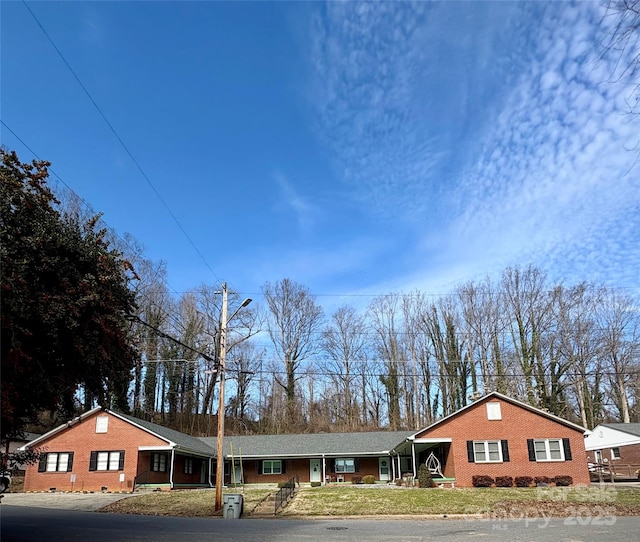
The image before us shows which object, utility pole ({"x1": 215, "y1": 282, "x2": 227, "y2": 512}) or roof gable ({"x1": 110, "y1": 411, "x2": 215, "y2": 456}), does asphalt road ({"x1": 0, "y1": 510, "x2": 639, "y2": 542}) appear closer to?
utility pole ({"x1": 215, "y1": 282, "x2": 227, "y2": 512})

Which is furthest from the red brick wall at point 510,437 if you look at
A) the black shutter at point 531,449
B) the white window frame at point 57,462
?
the white window frame at point 57,462

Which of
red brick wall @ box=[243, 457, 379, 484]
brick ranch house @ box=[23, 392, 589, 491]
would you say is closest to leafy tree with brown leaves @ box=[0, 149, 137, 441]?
brick ranch house @ box=[23, 392, 589, 491]

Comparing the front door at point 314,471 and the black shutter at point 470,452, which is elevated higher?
the black shutter at point 470,452

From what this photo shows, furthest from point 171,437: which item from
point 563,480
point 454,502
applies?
point 563,480

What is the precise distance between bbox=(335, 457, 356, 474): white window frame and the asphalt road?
70.3 ft

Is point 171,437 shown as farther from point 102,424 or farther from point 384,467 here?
point 384,467

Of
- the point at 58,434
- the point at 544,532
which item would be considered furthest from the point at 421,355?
the point at 544,532

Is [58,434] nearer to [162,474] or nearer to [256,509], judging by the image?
[162,474]

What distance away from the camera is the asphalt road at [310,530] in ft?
41.0

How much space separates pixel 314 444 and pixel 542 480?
16.2 meters

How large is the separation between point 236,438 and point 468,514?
86.3ft

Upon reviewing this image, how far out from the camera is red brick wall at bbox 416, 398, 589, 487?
2995 centimetres

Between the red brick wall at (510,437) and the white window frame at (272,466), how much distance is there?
13.0 m

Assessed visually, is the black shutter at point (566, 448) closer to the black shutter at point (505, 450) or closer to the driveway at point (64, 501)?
the black shutter at point (505, 450)
